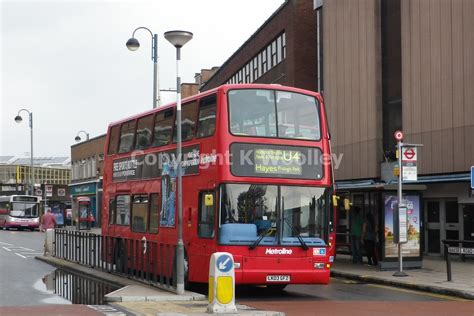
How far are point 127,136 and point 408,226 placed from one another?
8.34 metres

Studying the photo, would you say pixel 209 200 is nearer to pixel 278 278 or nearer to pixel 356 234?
pixel 278 278

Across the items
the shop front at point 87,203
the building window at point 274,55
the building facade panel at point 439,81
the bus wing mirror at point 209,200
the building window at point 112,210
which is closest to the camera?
the bus wing mirror at point 209,200

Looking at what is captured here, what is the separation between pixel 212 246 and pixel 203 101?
10.2 ft

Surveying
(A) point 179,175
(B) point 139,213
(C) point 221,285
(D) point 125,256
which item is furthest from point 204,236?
(B) point 139,213

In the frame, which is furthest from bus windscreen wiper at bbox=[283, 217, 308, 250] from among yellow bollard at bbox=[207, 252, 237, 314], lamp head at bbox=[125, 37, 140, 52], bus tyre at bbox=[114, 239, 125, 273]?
lamp head at bbox=[125, 37, 140, 52]

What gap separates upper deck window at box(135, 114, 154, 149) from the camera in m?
16.8

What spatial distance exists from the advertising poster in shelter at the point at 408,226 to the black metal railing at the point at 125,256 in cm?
728

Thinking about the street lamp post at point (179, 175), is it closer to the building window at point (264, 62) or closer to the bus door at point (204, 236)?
the bus door at point (204, 236)

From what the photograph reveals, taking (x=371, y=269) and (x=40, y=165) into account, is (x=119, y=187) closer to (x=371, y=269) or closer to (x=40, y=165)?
(x=371, y=269)

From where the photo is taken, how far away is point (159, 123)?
1633 cm

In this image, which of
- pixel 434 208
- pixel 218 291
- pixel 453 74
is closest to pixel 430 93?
pixel 453 74

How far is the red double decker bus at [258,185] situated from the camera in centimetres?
1325

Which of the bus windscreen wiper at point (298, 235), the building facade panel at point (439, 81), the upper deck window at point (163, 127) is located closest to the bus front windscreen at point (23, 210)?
the building facade panel at point (439, 81)

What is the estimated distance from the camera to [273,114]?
13797mm
